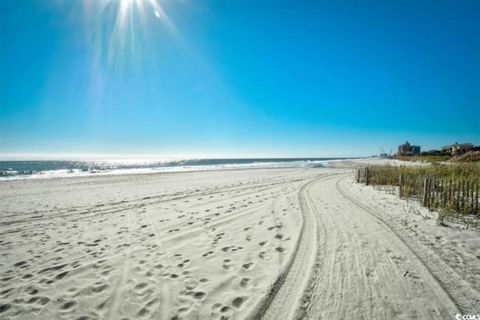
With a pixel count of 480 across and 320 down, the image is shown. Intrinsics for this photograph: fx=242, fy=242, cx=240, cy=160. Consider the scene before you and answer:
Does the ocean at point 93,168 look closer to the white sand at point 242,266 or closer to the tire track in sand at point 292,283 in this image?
the white sand at point 242,266

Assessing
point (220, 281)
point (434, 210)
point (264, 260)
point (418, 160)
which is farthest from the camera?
point (418, 160)

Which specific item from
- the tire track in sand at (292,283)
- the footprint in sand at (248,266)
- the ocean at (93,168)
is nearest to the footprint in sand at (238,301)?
the tire track in sand at (292,283)

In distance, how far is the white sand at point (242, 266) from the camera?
11.8 ft

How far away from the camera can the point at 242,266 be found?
16.1 ft

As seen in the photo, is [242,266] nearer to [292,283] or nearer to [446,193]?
[292,283]

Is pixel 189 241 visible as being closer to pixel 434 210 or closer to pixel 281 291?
pixel 281 291

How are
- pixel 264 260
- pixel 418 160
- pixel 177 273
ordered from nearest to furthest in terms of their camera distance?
pixel 177 273, pixel 264 260, pixel 418 160

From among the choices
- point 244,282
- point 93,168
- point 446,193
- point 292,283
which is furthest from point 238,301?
point 93,168

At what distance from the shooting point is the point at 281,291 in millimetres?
3945

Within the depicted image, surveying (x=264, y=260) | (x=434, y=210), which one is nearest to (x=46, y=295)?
(x=264, y=260)

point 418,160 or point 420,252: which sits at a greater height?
point 418,160

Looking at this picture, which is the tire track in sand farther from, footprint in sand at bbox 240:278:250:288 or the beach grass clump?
the beach grass clump

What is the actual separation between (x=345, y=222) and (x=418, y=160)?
124ft

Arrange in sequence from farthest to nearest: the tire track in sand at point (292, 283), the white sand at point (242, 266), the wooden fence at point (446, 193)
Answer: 1. the wooden fence at point (446, 193)
2. the white sand at point (242, 266)
3. the tire track in sand at point (292, 283)
